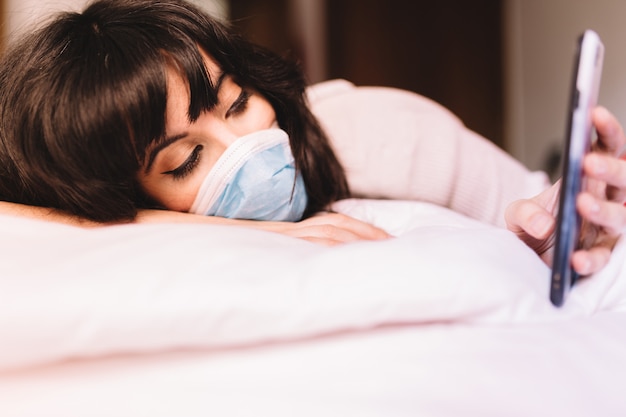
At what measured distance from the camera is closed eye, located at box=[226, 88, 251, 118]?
0.76 m

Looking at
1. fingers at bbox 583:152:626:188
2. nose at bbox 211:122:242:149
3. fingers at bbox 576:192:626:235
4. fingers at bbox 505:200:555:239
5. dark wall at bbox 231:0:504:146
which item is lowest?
dark wall at bbox 231:0:504:146

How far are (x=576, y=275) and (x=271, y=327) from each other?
0.97 feet

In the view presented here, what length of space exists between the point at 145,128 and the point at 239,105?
0.15 m

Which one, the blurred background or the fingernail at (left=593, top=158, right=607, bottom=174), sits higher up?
the fingernail at (left=593, top=158, right=607, bottom=174)

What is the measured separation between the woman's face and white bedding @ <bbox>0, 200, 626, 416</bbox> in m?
0.30

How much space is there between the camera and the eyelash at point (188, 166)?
2.38 feet

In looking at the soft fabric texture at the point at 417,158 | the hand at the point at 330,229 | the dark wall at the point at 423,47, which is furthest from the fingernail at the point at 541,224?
the dark wall at the point at 423,47

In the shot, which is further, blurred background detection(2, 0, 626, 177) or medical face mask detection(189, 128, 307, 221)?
blurred background detection(2, 0, 626, 177)

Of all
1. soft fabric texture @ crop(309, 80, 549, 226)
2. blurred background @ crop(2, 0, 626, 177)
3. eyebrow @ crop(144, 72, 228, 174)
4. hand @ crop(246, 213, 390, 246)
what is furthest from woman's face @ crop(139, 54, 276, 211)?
blurred background @ crop(2, 0, 626, 177)

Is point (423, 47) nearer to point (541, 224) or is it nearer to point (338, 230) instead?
point (338, 230)

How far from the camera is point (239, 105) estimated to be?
0.78 metres

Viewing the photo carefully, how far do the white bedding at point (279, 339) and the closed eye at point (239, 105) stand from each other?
368mm

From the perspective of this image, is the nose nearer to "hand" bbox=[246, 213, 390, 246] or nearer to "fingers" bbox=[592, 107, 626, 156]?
"hand" bbox=[246, 213, 390, 246]

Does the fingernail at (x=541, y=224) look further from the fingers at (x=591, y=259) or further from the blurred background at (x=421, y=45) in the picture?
the blurred background at (x=421, y=45)
